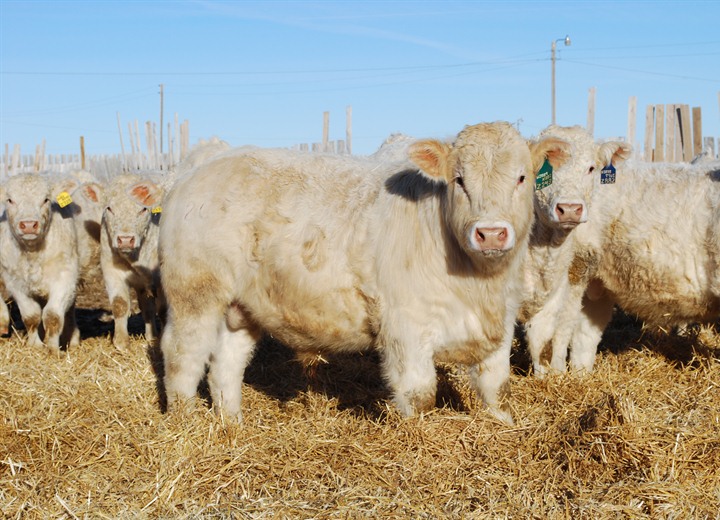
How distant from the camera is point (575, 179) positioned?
638 cm

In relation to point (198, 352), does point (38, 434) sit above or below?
below

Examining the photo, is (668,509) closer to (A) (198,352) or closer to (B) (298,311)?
(B) (298,311)

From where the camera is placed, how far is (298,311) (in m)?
5.01

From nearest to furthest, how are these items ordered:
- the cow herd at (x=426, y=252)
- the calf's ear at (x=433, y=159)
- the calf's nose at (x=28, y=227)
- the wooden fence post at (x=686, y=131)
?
1. the calf's ear at (x=433, y=159)
2. the cow herd at (x=426, y=252)
3. the calf's nose at (x=28, y=227)
4. the wooden fence post at (x=686, y=131)

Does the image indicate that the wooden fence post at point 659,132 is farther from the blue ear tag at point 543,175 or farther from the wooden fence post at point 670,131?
the blue ear tag at point 543,175

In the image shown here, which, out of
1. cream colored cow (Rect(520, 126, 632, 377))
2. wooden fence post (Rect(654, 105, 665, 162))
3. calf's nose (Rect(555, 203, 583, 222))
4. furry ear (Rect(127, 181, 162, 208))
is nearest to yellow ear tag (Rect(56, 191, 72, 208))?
furry ear (Rect(127, 181, 162, 208))

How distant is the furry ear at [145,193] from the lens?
703cm

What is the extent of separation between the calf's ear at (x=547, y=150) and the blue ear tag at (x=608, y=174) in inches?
81.9

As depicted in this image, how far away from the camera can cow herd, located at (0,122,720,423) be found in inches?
183

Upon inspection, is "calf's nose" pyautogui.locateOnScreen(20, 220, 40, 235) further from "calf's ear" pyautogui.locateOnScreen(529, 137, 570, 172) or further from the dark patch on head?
"calf's ear" pyautogui.locateOnScreen(529, 137, 570, 172)

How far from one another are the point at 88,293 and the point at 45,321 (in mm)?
4817

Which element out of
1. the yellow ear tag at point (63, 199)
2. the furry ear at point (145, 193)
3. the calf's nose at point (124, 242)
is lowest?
the calf's nose at point (124, 242)

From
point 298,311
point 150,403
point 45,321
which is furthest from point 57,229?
point 298,311

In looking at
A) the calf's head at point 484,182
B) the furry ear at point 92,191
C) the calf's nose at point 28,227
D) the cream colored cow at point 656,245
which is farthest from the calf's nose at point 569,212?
the furry ear at point 92,191
